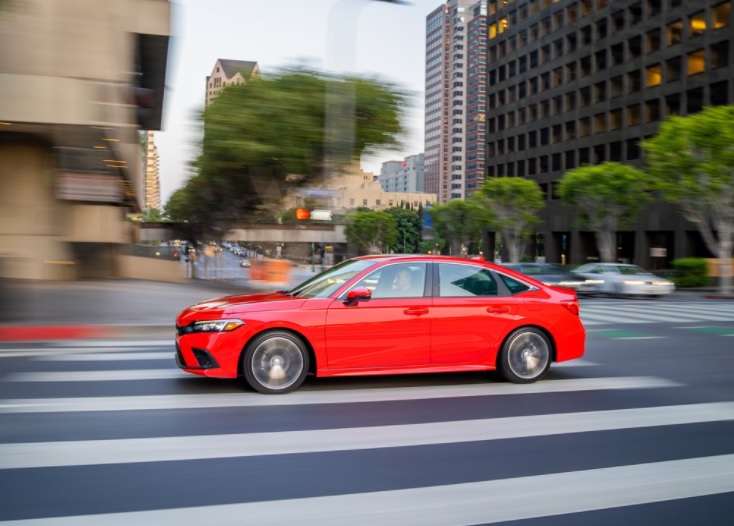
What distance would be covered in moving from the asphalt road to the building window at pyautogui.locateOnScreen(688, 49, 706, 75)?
48556 millimetres

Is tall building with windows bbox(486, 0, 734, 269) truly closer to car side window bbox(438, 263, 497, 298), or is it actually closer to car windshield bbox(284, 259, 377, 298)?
car side window bbox(438, 263, 497, 298)

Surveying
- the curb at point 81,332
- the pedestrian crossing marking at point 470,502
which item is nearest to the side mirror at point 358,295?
the pedestrian crossing marking at point 470,502

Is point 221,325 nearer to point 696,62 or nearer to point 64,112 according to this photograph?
point 64,112

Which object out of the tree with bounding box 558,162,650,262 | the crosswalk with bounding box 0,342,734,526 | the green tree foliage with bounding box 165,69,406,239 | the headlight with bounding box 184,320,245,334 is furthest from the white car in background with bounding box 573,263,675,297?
the headlight with bounding box 184,320,245,334

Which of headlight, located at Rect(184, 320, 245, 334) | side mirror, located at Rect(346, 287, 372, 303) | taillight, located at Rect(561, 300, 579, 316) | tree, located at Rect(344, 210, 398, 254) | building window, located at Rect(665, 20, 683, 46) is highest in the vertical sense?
building window, located at Rect(665, 20, 683, 46)

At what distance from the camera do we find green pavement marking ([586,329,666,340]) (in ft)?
40.8

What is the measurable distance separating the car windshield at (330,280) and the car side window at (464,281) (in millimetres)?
820

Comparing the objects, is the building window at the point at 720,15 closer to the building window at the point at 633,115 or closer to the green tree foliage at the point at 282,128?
the building window at the point at 633,115

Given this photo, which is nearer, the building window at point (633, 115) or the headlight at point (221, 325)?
the headlight at point (221, 325)

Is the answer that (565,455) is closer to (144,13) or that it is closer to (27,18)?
(27,18)

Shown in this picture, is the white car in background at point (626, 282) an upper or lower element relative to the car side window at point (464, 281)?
lower

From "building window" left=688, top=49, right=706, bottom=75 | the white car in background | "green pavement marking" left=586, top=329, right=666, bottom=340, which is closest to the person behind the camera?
"green pavement marking" left=586, top=329, right=666, bottom=340

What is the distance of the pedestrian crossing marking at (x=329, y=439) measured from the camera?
4922mm

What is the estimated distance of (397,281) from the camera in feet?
25.0
